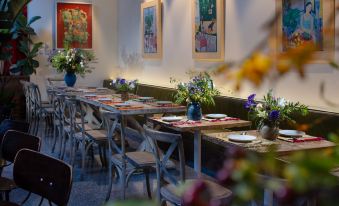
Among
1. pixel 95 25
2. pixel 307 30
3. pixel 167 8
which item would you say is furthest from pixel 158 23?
pixel 307 30

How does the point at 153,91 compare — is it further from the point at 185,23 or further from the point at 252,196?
the point at 252,196

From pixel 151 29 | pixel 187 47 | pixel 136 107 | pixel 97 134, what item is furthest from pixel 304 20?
pixel 151 29

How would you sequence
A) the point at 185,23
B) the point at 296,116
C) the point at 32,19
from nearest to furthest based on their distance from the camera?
the point at 296,116
the point at 185,23
the point at 32,19

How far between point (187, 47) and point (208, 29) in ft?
2.40

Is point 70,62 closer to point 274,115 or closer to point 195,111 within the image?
point 195,111

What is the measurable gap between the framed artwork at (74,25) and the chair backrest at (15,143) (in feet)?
18.3

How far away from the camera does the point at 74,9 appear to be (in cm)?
876

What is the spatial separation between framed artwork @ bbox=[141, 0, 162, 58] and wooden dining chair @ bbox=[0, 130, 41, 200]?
445 centimetres

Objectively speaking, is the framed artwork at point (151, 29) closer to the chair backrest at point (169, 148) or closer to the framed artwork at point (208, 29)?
the framed artwork at point (208, 29)

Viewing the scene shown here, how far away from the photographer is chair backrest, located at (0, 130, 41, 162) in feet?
9.25

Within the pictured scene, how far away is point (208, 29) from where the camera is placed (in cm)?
578

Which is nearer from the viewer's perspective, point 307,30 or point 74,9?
point 307,30

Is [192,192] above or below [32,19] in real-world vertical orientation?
below

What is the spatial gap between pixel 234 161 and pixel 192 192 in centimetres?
4
